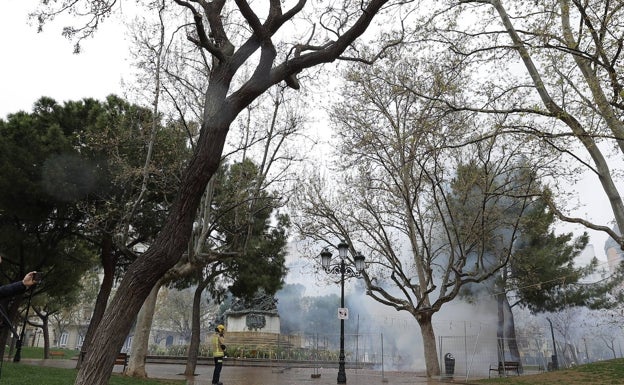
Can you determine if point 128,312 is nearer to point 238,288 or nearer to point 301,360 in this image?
point 238,288

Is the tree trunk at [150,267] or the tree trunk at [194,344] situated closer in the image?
the tree trunk at [150,267]

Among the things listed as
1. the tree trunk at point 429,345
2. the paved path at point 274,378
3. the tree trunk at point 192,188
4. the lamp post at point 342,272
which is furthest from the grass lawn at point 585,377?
the tree trunk at point 192,188

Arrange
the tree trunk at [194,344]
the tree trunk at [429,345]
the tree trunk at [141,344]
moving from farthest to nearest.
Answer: the tree trunk at [429,345] → the tree trunk at [194,344] → the tree trunk at [141,344]

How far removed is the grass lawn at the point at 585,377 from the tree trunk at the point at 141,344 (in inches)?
404

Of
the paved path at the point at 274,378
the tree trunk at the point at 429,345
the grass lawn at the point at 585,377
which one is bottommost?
the paved path at the point at 274,378

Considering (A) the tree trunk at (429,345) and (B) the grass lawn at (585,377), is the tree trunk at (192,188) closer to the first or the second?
(B) the grass lawn at (585,377)

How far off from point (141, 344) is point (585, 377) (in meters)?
13.2

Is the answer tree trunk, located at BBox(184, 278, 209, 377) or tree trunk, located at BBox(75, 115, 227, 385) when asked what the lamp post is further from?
tree trunk, located at BBox(75, 115, 227, 385)

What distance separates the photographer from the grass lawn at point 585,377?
1246cm

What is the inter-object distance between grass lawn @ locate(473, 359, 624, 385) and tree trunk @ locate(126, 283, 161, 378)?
10271mm

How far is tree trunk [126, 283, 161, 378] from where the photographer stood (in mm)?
12836

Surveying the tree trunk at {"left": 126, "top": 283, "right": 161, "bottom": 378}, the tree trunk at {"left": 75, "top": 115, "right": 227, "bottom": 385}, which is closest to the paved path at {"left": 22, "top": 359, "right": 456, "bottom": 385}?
the tree trunk at {"left": 126, "top": 283, "right": 161, "bottom": 378}

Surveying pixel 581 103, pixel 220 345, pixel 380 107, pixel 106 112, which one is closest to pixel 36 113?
pixel 106 112

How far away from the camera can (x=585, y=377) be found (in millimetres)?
13219
